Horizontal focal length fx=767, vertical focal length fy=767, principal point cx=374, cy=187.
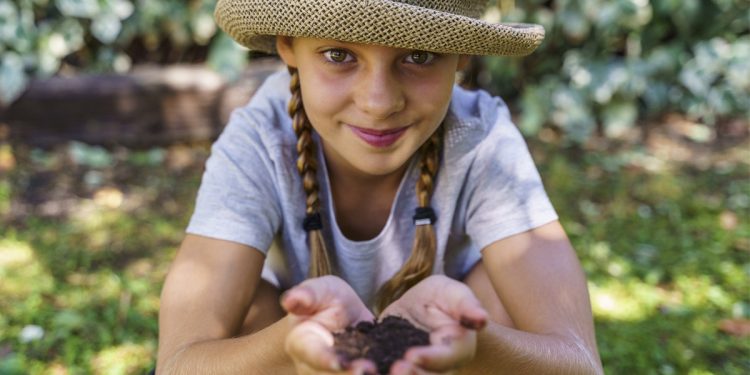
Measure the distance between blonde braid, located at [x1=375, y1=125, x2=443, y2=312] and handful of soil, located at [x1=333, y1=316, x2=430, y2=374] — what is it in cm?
66

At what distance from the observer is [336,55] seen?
63.6 inches

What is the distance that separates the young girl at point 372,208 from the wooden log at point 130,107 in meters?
2.11

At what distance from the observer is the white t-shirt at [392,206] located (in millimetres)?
1822

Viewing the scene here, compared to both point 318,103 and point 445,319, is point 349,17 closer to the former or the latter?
point 318,103

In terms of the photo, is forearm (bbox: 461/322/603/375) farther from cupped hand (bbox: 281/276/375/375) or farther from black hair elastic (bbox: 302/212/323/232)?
black hair elastic (bbox: 302/212/323/232)

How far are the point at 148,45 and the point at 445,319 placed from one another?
11.8ft

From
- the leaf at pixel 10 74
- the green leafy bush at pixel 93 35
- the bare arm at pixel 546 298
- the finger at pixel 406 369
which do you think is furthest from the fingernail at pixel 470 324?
the leaf at pixel 10 74

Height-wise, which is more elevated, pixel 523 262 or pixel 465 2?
pixel 465 2

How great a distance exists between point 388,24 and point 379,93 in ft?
0.57

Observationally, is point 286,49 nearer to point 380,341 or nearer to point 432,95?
point 432,95

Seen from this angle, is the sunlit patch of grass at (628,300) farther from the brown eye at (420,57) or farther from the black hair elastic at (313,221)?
the brown eye at (420,57)

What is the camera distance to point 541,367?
1.50 m

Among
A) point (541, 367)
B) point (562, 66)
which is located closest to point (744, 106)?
point (562, 66)

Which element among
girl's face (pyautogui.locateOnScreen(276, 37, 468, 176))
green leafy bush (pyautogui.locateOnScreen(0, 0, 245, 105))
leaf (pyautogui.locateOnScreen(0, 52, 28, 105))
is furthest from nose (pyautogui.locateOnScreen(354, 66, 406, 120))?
leaf (pyautogui.locateOnScreen(0, 52, 28, 105))
